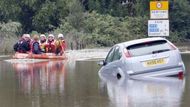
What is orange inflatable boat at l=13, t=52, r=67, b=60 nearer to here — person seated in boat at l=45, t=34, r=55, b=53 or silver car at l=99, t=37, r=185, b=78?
person seated in boat at l=45, t=34, r=55, b=53

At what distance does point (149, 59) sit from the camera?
63.7 ft

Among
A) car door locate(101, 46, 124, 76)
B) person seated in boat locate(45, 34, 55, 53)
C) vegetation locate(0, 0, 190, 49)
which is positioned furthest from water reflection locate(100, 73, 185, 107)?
vegetation locate(0, 0, 190, 49)

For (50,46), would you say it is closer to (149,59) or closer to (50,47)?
(50,47)

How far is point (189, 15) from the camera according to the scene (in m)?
58.1

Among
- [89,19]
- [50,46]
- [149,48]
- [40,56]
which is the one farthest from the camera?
[89,19]

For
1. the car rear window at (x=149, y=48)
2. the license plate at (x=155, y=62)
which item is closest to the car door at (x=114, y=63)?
the car rear window at (x=149, y=48)

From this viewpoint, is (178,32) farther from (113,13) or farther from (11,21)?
(11,21)

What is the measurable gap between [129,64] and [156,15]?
2404 centimetres

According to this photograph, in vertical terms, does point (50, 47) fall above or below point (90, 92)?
above

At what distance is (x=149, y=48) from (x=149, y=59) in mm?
425

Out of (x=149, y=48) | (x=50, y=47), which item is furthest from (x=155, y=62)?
(x=50, y=47)

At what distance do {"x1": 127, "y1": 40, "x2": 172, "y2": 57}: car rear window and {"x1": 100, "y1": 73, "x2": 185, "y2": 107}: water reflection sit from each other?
872 millimetres

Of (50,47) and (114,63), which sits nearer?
(114,63)

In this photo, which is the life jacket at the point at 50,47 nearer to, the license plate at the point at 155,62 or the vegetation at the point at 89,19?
the vegetation at the point at 89,19
